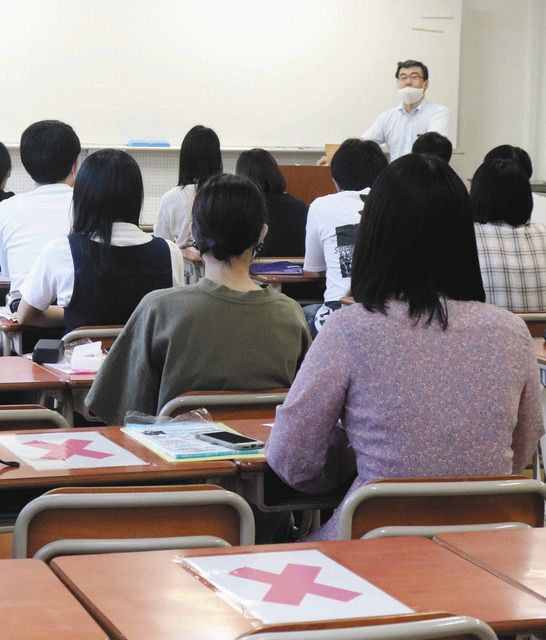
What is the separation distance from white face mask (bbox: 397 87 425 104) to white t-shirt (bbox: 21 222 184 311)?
18.0 ft

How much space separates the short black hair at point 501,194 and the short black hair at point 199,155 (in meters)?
2.17

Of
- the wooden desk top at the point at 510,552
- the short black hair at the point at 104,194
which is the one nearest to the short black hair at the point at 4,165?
the short black hair at the point at 104,194

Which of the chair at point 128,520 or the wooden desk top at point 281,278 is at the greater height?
the chair at point 128,520

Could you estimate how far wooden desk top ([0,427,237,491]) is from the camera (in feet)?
6.93

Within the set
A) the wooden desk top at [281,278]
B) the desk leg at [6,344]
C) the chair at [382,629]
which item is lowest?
the desk leg at [6,344]

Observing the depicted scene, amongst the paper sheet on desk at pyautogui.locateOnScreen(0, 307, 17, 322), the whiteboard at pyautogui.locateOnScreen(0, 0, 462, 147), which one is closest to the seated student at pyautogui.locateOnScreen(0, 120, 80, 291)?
the paper sheet on desk at pyautogui.locateOnScreen(0, 307, 17, 322)

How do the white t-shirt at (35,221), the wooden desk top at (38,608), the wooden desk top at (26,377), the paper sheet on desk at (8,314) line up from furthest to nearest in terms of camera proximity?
the white t-shirt at (35,221) → the paper sheet on desk at (8,314) → the wooden desk top at (26,377) → the wooden desk top at (38,608)

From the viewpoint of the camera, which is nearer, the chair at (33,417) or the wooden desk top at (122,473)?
the wooden desk top at (122,473)

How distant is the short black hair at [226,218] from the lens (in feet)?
10.2

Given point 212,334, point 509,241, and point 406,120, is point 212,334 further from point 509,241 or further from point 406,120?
point 406,120

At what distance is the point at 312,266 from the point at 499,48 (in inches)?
198

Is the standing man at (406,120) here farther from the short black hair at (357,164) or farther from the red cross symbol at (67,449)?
the red cross symbol at (67,449)

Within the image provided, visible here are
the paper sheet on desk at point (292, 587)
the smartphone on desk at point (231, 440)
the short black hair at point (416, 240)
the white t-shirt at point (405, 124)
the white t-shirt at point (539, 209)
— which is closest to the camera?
the paper sheet on desk at point (292, 587)

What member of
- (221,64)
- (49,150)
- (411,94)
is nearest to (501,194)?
(49,150)
